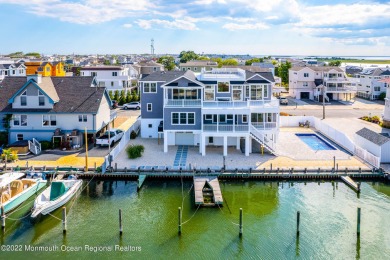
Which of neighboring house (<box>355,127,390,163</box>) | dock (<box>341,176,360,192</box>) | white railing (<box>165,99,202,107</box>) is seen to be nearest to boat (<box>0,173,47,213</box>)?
white railing (<box>165,99,202,107</box>)

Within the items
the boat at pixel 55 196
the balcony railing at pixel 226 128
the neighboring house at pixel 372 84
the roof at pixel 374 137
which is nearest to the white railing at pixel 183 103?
the balcony railing at pixel 226 128

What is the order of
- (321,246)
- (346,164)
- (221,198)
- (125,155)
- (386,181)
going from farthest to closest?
1. (125,155)
2. (346,164)
3. (386,181)
4. (221,198)
5. (321,246)

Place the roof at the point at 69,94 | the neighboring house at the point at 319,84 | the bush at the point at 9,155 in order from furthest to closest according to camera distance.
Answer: the neighboring house at the point at 319,84
the roof at the point at 69,94
the bush at the point at 9,155

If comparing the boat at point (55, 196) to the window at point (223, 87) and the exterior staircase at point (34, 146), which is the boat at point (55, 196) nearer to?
the exterior staircase at point (34, 146)

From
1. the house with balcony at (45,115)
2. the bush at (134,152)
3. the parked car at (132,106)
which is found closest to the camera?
the bush at (134,152)

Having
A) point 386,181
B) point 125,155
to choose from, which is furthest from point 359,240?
point 125,155

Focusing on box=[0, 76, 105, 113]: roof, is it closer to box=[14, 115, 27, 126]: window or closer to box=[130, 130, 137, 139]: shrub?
box=[14, 115, 27, 126]: window

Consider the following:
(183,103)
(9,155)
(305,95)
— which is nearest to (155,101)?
(183,103)

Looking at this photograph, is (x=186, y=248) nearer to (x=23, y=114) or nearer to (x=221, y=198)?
(x=221, y=198)
